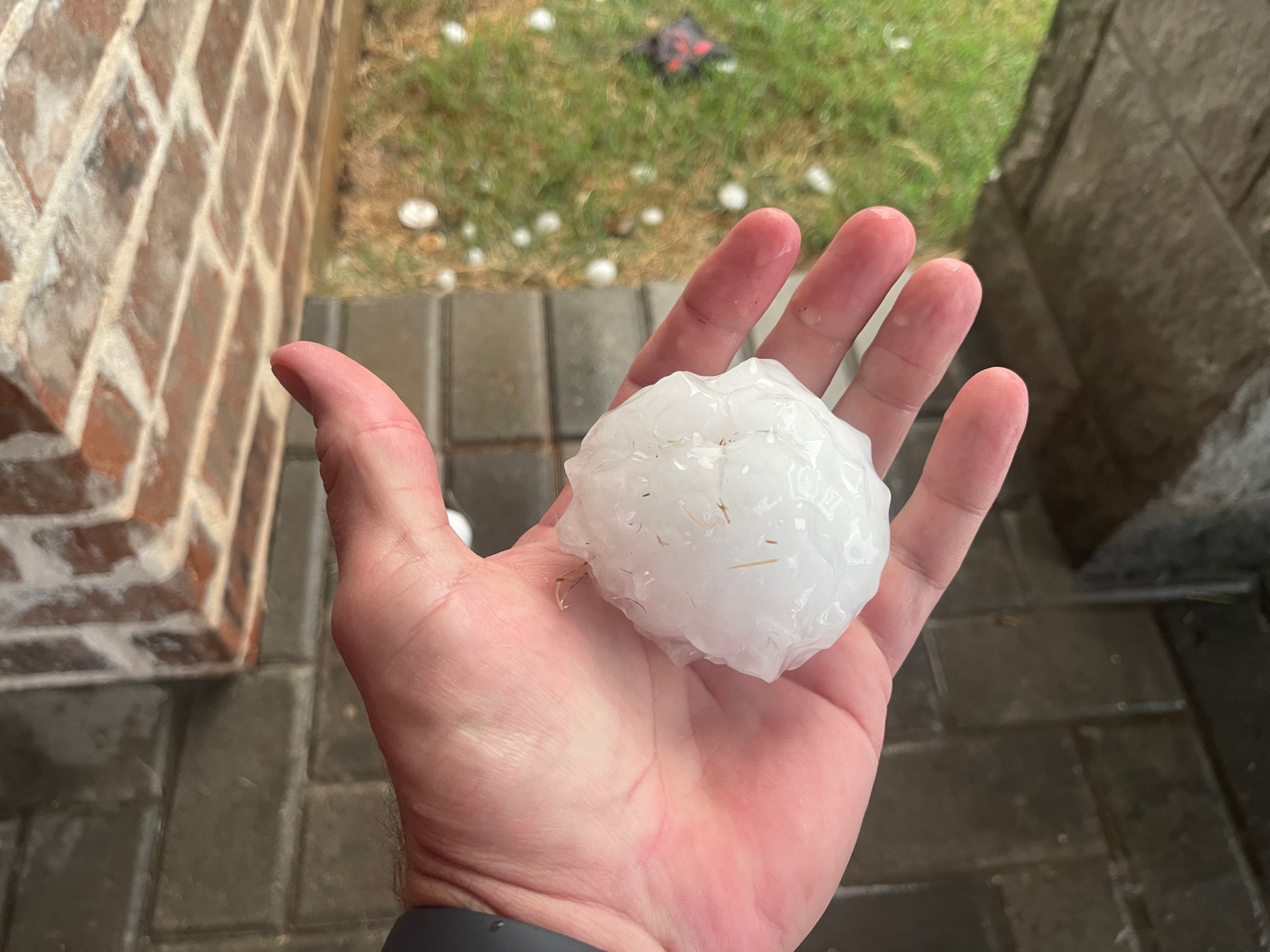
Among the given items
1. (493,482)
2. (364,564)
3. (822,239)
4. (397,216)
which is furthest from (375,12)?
(364,564)

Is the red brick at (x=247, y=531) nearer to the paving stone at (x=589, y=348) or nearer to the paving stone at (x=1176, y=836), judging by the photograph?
the paving stone at (x=589, y=348)

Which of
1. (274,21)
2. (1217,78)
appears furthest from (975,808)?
(274,21)

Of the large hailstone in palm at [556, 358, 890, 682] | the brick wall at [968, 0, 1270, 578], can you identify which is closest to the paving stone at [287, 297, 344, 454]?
the large hailstone in palm at [556, 358, 890, 682]

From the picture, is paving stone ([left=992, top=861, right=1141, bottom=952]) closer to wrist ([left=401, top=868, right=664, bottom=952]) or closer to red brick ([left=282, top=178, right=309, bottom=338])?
wrist ([left=401, top=868, right=664, bottom=952])

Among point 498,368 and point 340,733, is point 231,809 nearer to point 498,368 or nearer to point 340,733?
point 340,733

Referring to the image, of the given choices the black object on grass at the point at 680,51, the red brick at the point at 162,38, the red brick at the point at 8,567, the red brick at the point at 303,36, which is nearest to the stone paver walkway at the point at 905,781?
the red brick at the point at 8,567
